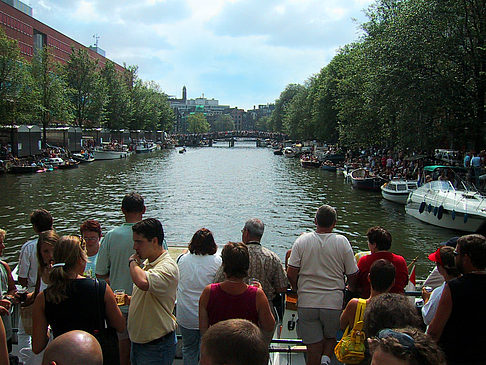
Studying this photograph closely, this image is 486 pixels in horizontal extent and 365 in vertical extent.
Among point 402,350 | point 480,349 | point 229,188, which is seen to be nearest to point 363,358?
point 480,349

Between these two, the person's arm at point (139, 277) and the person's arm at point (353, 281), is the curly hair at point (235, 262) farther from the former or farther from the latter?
the person's arm at point (353, 281)

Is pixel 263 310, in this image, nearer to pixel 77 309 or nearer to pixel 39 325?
pixel 77 309

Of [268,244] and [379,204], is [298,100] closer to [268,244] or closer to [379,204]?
[379,204]

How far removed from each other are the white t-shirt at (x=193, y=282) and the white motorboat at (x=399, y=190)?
950 inches

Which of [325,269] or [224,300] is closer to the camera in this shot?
[224,300]

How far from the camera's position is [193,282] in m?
4.49

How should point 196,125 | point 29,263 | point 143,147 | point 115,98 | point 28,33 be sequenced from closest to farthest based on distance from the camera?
point 29,263, point 28,33, point 115,98, point 143,147, point 196,125

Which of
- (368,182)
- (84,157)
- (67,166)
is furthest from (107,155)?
(368,182)

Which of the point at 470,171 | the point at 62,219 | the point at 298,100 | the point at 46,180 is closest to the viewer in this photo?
the point at 62,219

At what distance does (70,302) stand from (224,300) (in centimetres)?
115

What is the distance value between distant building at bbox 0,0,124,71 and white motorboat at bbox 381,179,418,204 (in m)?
45.6

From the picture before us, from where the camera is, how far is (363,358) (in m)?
3.62

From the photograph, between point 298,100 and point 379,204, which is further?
point 298,100

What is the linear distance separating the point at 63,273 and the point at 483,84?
1140 inches
